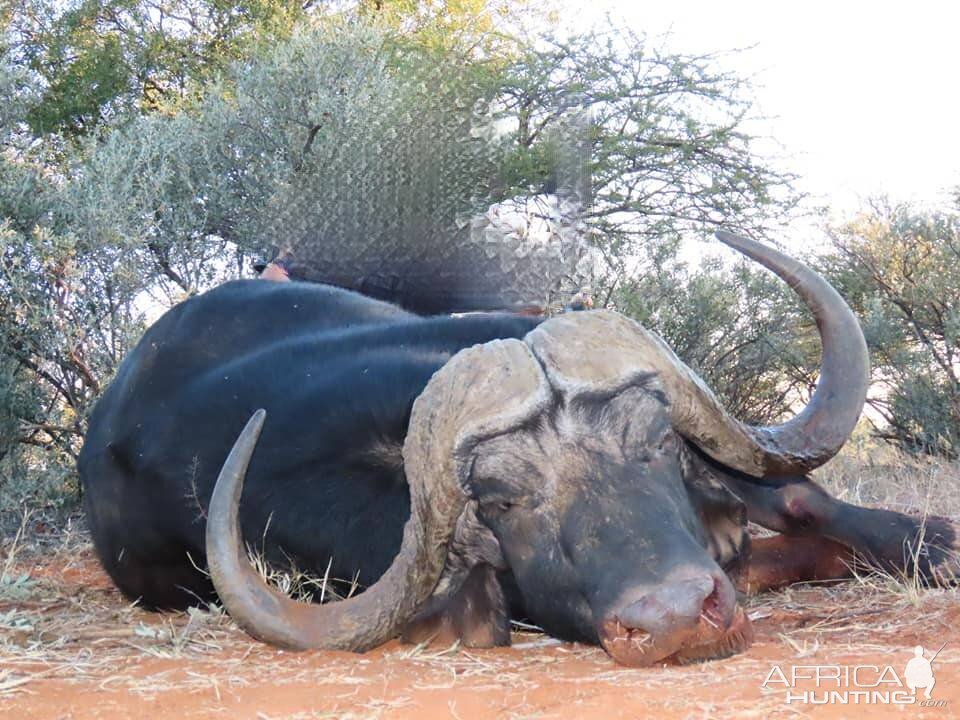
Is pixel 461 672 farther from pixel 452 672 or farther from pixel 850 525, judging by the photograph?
pixel 850 525

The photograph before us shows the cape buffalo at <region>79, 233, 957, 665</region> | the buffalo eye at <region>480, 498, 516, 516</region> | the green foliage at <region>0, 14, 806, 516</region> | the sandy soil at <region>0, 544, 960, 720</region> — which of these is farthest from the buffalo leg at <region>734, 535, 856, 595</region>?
the green foliage at <region>0, 14, 806, 516</region>

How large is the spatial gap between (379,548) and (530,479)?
0.59 m

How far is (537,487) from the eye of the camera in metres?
2.93

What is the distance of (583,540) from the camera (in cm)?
278

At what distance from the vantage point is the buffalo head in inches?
110

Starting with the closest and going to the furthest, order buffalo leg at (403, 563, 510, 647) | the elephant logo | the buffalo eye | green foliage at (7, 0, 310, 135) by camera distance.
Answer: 1. the elephant logo
2. the buffalo eye
3. buffalo leg at (403, 563, 510, 647)
4. green foliage at (7, 0, 310, 135)

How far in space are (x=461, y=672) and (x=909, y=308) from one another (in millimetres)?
8188

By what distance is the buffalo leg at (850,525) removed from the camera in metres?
3.90

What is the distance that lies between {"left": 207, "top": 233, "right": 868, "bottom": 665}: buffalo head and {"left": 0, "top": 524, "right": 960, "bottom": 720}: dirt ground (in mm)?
131

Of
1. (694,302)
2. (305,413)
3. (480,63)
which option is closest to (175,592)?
(305,413)

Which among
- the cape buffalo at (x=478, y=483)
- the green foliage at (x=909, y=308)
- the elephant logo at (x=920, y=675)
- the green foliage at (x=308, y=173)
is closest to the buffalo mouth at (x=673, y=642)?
the cape buffalo at (x=478, y=483)

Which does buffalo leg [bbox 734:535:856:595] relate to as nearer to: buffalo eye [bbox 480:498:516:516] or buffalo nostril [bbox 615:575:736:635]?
buffalo eye [bbox 480:498:516:516]

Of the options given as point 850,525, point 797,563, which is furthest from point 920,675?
point 797,563

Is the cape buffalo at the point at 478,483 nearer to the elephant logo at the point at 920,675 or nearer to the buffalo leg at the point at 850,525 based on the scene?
the buffalo leg at the point at 850,525
